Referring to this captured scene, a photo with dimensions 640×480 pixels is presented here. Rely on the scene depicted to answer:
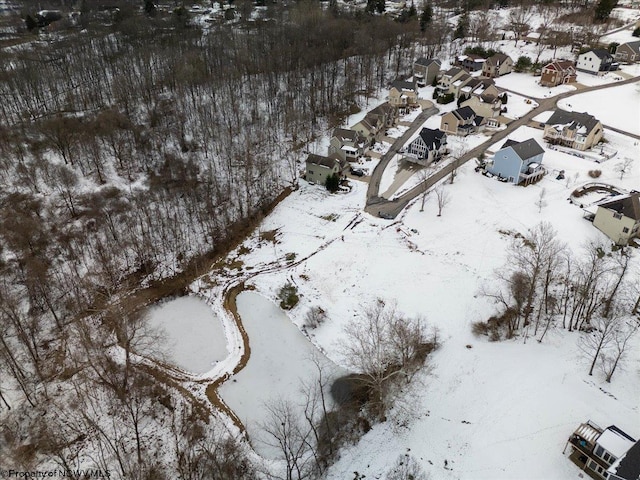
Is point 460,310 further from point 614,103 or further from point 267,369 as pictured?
point 614,103

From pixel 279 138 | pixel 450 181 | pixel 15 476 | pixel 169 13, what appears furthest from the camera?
pixel 169 13

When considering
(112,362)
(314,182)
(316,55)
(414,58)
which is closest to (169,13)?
(316,55)

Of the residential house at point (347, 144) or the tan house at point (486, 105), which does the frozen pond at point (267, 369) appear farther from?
the tan house at point (486, 105)

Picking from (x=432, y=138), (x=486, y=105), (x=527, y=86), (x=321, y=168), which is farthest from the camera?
(x=527, y=86)

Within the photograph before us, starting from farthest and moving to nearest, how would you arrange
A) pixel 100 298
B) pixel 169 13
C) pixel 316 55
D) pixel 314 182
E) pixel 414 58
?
pixel 169 13 → pixel 414 58 → pixel 316 55 → pixel 314 182 → pixel 100 298

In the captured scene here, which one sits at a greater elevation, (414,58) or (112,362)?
(414,58)

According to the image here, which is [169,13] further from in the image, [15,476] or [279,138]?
[15,476]

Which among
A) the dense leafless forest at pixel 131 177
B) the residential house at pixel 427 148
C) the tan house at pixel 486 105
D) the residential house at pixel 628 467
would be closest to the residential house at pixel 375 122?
the dense leafless forest at pixel 131 177

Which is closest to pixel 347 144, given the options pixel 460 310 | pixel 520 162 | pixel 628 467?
pixel 520 162
